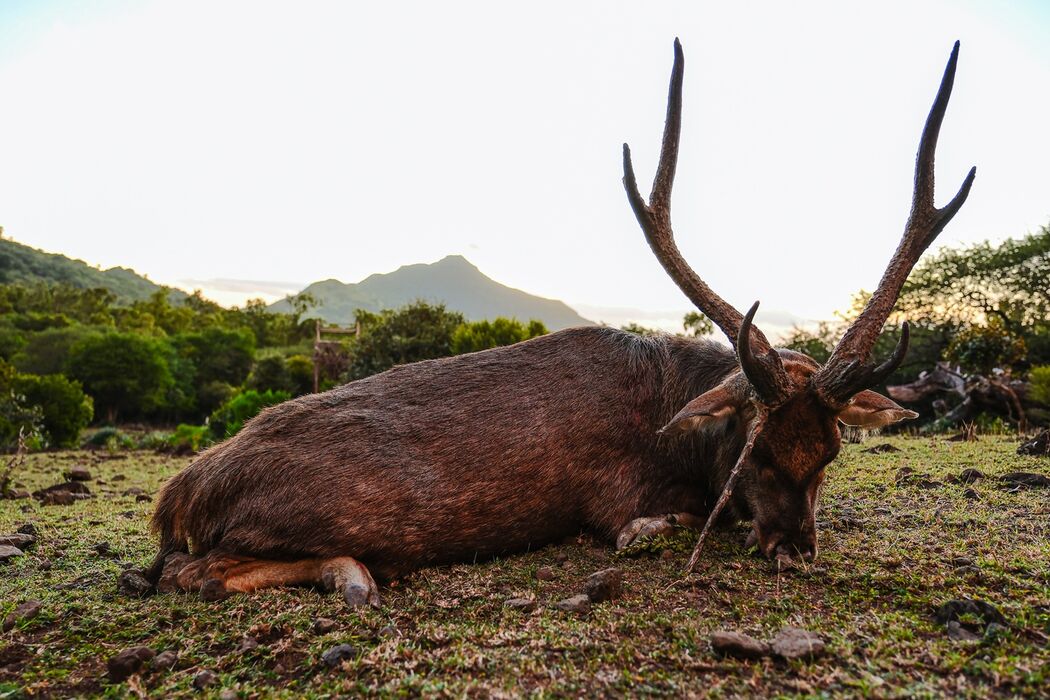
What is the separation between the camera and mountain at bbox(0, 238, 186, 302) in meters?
92.1

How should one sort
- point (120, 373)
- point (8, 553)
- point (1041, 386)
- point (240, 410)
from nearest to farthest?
point (8, 553) < point (1041, 386) < point (240, 410) < point (120, 373)

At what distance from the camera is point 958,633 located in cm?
259

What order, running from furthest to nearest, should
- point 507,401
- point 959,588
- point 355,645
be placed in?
point 507,401 < point 959,588 < point 355,645

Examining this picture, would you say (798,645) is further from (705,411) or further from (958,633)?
(705,411)

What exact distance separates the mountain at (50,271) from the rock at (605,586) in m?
90.4

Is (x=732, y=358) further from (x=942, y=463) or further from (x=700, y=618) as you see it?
(x=942, y=463)

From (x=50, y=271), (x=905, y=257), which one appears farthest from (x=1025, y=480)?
(x=50, y=271)

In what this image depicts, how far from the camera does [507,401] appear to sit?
14.6 feet

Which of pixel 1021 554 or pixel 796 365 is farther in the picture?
pixel 796 365

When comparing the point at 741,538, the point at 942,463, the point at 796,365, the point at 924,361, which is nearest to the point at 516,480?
the point at 741,538

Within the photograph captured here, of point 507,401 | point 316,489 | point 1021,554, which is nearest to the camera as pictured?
point 1021,554

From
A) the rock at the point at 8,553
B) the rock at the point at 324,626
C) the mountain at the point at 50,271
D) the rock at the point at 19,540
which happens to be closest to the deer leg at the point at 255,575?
the rock at the point at 324,626

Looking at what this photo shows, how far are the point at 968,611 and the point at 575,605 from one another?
5.18 feet

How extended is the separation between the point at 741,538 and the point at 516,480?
4.90ft
